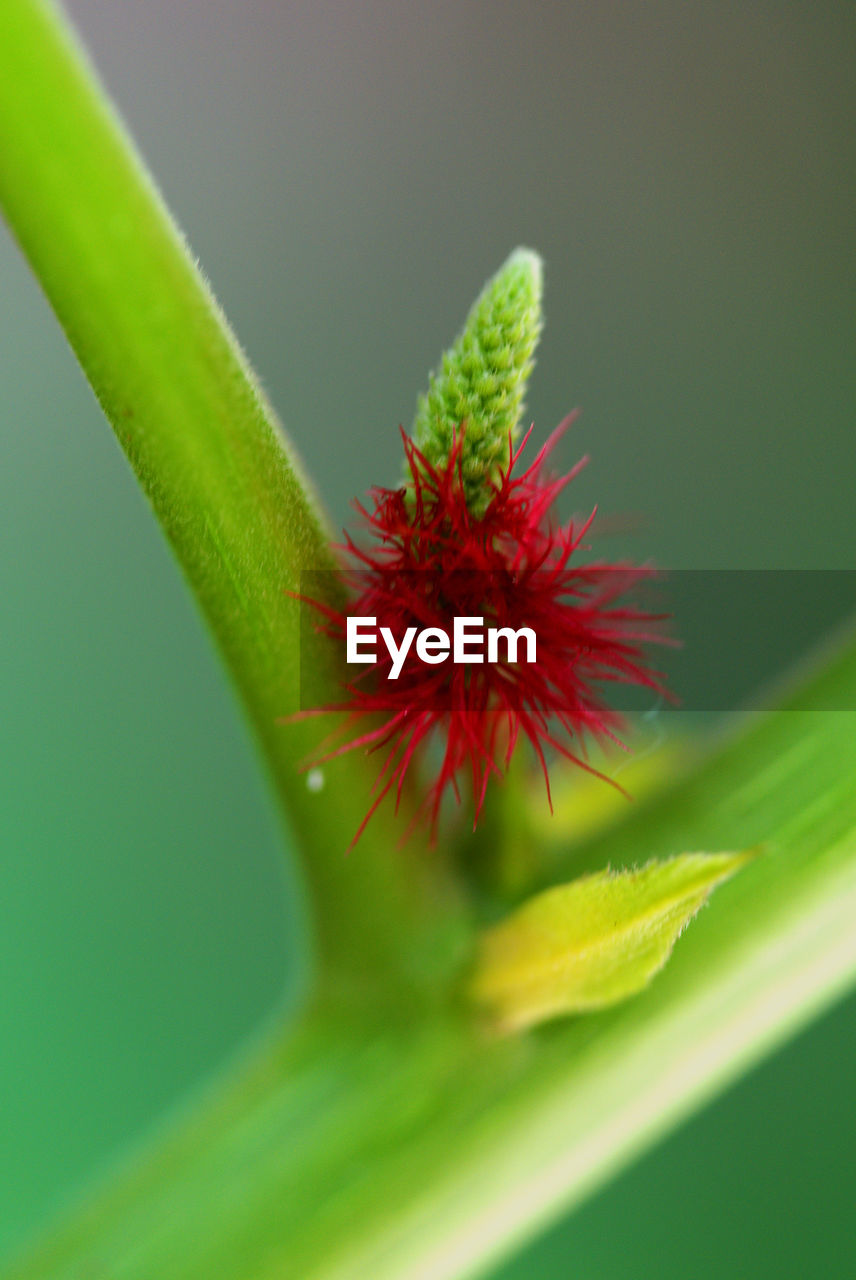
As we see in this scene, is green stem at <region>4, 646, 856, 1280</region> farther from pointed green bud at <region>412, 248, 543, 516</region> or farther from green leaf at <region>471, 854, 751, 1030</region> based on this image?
pointed green bud at <region>412, 248, 543, 516</region>

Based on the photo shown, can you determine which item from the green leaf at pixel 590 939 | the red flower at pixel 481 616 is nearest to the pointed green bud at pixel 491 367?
the red flower at pixel 481 616

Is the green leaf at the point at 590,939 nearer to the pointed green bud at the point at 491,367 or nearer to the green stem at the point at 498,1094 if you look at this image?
the green stem at the point at 498,1094

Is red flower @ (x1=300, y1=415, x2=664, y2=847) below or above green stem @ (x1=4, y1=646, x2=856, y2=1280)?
above

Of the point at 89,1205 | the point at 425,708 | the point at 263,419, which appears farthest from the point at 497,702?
the point at 89,1205

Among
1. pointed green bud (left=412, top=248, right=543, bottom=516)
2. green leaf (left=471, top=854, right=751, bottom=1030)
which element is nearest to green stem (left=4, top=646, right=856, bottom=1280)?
green leaf (left=471, top=854, right=751, bottom=1030)

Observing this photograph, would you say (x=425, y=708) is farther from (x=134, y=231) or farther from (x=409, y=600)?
(x=134, y=231)
